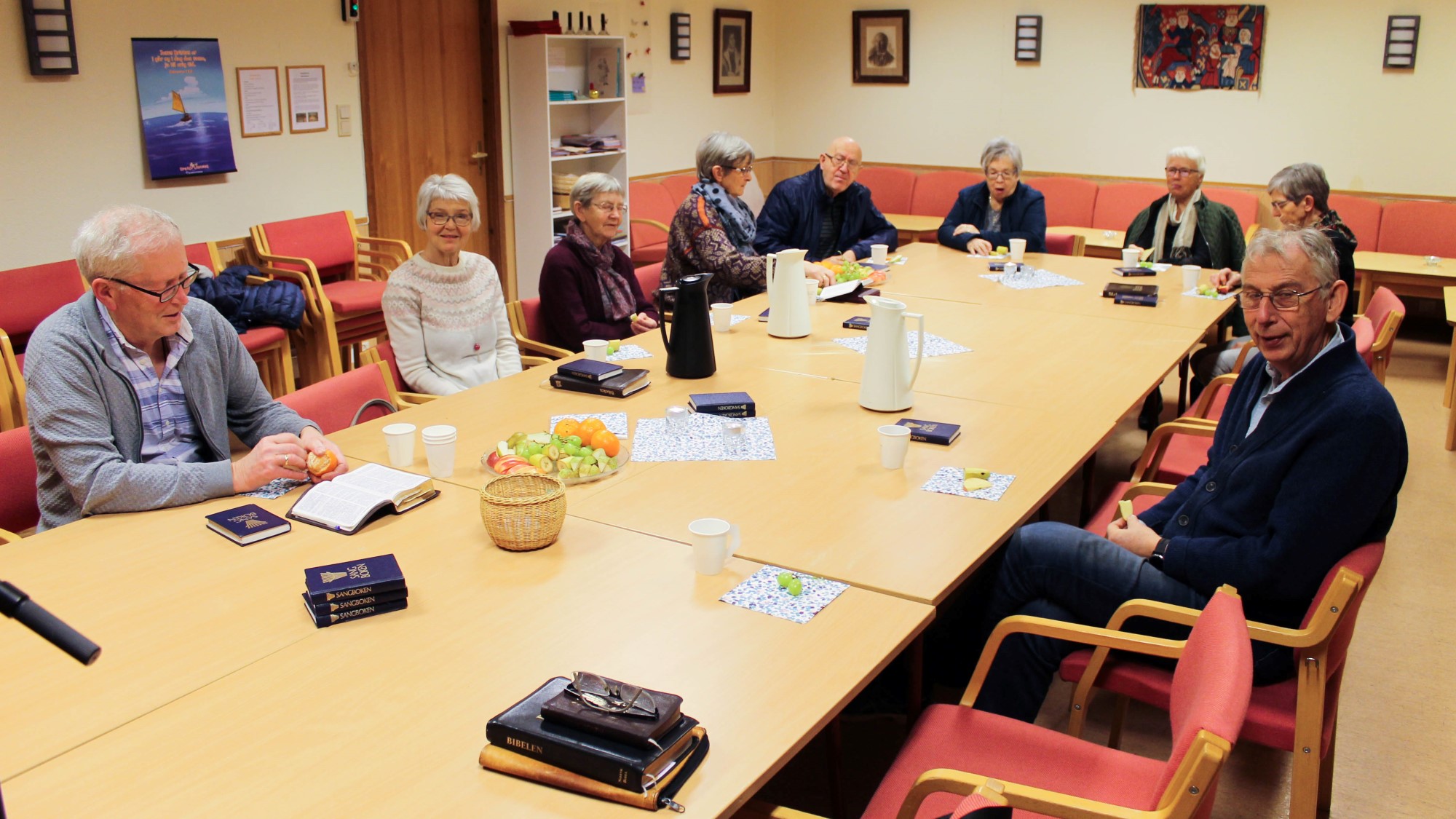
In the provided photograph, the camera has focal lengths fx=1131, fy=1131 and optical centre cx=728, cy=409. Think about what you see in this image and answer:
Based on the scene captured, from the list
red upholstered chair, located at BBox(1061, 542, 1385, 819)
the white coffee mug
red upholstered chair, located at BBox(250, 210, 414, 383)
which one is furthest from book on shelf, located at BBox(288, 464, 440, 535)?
red upholstered chair, located at BBox(250, 210, 414, 383)

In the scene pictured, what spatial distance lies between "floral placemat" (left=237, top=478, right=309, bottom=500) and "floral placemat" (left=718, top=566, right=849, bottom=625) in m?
1.10

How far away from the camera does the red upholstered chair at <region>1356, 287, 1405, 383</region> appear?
3.81 metres

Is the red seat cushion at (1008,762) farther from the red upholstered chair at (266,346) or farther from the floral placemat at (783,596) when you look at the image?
the red upholstered chair at (266,346)

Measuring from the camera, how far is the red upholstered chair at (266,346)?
512 cm

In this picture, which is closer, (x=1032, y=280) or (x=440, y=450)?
(x=440, y=450)

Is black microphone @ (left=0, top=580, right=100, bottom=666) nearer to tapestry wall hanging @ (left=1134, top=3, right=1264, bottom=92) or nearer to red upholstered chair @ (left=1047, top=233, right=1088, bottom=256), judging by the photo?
red upholstered chair @ (left=1047, top=233, right=1088, bottom=256)

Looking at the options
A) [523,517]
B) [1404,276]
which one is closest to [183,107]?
[523,517]

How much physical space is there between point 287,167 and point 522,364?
8.10 feet

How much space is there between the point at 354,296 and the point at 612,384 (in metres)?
2.97

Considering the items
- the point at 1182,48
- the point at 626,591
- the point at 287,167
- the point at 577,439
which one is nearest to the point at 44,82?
the point at 287,167

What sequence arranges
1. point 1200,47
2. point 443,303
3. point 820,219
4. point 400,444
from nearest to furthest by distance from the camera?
point 400,444 → point 443,303 → point 820,219 → point 1200,47

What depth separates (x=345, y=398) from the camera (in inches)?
123

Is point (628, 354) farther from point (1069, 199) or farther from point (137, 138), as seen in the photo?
point (1069, 199)

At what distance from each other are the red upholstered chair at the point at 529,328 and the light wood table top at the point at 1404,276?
16.1ft
